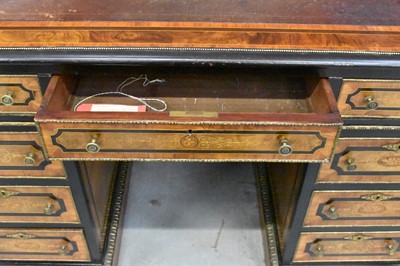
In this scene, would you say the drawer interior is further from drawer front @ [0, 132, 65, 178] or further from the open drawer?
drawer front @ [0, 132, 65, 178]

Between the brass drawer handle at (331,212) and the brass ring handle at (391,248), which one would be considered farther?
the brass ring handle at (391,248)

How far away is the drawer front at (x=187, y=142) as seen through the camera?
764mm

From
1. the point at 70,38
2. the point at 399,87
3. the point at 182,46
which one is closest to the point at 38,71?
the point at 70,38

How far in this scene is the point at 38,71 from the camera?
825 mm

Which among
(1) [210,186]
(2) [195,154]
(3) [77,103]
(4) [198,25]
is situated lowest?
(2) [195,154]

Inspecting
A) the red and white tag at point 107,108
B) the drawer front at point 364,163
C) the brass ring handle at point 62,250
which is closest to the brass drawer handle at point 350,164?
the drawer front at point 364,163

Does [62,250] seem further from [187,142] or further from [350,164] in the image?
[350,164]

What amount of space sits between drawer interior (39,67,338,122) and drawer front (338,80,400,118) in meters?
0.06

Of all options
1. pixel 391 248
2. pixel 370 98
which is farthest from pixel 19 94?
pixel 391 248

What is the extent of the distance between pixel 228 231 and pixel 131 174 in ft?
1.33

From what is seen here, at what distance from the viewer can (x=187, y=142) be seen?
794 mm

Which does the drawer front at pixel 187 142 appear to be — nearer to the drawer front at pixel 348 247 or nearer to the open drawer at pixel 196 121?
the open drawer at pixel 196 121

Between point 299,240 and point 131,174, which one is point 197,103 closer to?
point 299,240

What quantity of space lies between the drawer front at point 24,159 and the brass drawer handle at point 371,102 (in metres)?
0.65
